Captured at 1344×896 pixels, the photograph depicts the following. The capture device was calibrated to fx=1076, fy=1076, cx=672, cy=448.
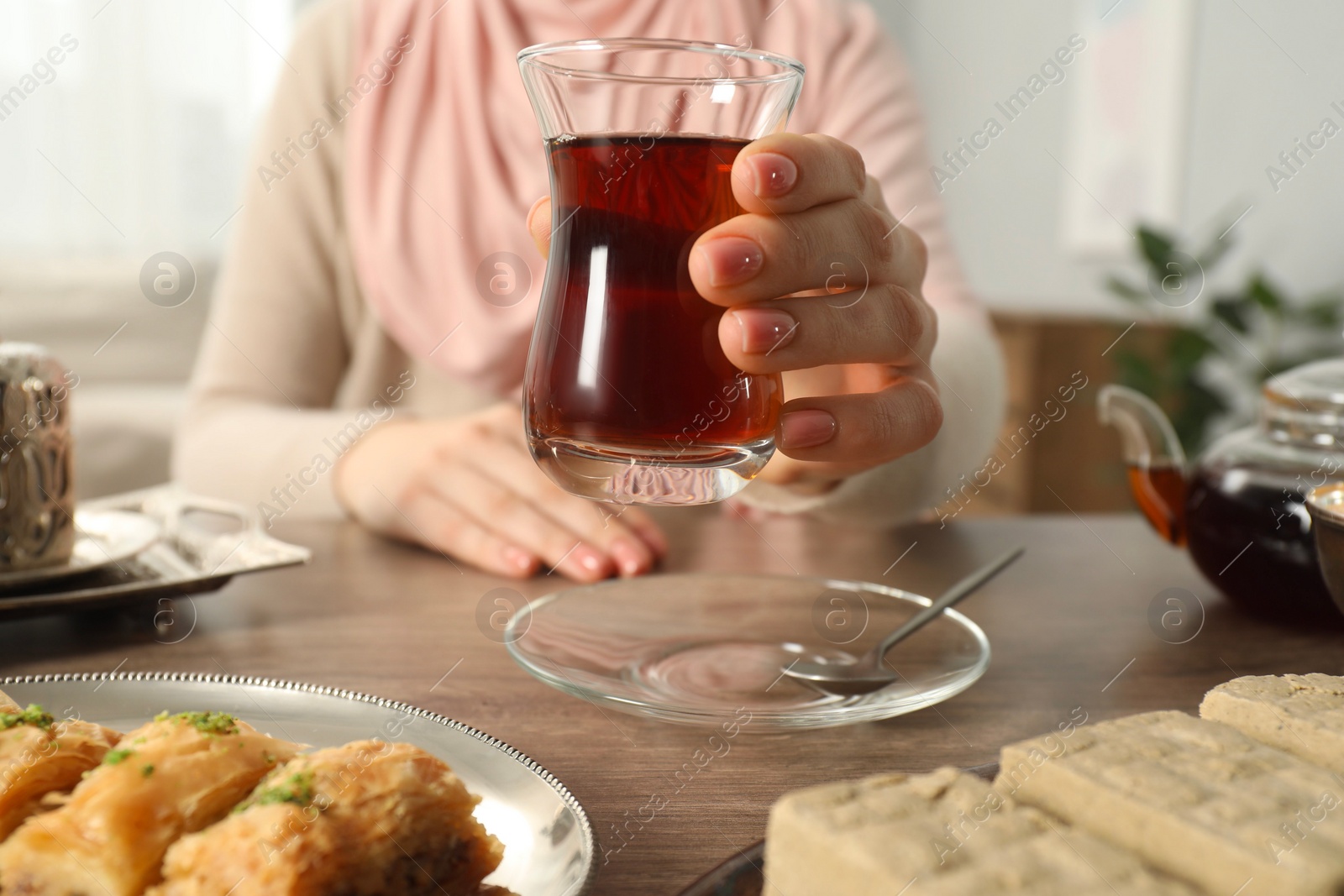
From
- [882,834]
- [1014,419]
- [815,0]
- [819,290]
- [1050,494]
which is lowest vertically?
[1050,494]

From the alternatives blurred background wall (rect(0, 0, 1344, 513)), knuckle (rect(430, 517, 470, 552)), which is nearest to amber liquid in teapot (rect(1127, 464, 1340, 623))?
knuckle (rect(430, 517, 470, 552))

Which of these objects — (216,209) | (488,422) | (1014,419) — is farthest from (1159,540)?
(216,209)

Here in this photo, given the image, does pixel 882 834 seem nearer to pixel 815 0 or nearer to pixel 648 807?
pixel 648 807

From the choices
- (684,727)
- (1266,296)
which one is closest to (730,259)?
(684,727)

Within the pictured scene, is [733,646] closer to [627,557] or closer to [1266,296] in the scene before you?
[627,557]

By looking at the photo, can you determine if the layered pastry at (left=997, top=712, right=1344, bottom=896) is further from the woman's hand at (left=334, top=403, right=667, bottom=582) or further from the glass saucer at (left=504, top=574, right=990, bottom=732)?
the woman's hand at (left=334, top=403, right=667, bottom=582)

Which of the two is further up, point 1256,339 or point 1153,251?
point 1153,251

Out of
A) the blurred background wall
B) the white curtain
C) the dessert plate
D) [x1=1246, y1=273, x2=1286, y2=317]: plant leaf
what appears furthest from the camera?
the white curtain
